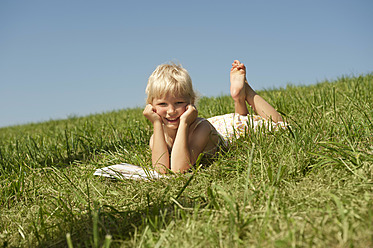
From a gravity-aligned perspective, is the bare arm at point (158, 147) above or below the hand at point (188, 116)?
below

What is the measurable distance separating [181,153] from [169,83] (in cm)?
61

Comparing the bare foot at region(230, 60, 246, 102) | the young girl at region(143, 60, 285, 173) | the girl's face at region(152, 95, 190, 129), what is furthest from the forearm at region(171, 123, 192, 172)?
the bare foot at region(230, 60, 246, 102)

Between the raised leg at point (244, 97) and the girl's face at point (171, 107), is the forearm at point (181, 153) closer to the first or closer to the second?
the girl's face at point (171, 107)

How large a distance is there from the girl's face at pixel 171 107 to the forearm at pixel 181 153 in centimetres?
16

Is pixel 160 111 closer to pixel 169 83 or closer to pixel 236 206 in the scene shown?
pixel 169 83

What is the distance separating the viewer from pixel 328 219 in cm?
117

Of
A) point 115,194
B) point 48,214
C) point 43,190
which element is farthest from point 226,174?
point 43,190

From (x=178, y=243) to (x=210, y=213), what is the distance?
0.89 ft

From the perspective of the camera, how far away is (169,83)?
2473 mm

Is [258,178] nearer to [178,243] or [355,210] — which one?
[355,210]

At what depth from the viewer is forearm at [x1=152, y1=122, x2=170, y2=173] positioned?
235 cm

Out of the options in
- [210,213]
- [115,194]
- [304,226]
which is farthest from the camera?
[115,194]

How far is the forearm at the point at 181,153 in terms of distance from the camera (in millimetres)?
2281

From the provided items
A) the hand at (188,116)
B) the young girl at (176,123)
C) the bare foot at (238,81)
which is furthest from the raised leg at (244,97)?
the hand at (188,116)
